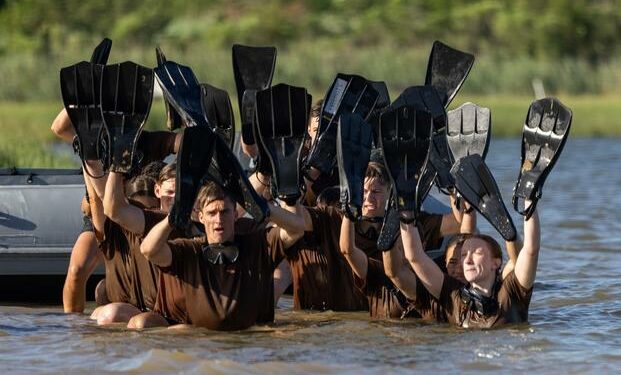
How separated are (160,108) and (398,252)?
18.5 metres

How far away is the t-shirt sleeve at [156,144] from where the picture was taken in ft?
31.2

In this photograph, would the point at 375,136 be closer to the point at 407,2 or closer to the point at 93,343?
the point at 93,343

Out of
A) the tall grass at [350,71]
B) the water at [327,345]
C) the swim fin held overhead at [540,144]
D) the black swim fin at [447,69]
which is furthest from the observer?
the tall grass at [350,71]

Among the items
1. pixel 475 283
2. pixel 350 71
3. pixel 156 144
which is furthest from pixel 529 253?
pixel 350 71

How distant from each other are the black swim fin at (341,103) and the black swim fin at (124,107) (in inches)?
51.8

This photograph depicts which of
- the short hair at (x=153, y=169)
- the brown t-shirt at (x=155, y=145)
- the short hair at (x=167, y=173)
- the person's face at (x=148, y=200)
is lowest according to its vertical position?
the person's face at (x=148, y=200)

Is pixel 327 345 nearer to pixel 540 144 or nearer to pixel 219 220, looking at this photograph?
pixel 219 220

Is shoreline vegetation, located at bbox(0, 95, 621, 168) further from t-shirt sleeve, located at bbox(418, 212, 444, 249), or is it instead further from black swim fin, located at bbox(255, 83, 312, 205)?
black swim fin, located at bbox(255, 83, 312, 205)

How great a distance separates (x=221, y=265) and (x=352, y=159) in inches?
33.1

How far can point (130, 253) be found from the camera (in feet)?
29.3

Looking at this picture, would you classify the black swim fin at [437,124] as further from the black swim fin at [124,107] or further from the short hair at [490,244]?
the black swim fin at [124,107]

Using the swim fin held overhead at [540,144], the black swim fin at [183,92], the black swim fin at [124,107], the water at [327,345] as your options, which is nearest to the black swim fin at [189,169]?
the black swim fin at [124,107]

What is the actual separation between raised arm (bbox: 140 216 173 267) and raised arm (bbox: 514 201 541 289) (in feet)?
5.82

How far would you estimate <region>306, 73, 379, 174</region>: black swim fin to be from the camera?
30.5 ft
